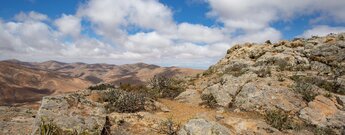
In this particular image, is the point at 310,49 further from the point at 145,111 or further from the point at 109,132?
the point at 109,132

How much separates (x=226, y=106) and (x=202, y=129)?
762 centimetres

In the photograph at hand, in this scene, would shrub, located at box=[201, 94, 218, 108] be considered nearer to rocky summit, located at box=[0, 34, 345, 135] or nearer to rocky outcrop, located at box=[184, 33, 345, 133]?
rocky summit, located at box=[0, 34, 345, 135]

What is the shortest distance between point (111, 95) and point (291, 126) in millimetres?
12073

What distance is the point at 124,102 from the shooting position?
60.7 ft

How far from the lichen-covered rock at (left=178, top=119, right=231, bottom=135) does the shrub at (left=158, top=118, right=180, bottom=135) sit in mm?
636

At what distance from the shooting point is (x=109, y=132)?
15.4 m

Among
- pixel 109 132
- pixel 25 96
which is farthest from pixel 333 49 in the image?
pixel 25 96

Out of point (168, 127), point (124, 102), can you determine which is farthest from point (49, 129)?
point (168, 127)

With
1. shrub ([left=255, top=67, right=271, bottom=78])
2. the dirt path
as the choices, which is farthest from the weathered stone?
shrub ([left=255, top=67, right=271, bottom=78])

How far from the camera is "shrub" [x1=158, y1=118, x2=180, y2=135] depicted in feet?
51.1

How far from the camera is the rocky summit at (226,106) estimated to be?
609 inches

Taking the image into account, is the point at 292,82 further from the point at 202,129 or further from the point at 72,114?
the point at 72,114

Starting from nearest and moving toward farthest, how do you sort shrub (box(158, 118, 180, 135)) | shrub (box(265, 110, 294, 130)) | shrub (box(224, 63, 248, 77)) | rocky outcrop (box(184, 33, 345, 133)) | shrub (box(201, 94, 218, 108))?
shrub (box(158, 118, 180, 135)) → shrub (box(265, 110, 294, 130)) → rocky outcrop (box(184, 33, 345, 133)) → shrub (box(201, 94, 218, 108)) → shrub (box(224, 63, 248, 77))

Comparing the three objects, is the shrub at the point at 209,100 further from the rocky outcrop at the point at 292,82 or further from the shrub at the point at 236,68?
the shrub at the point at 236,68
